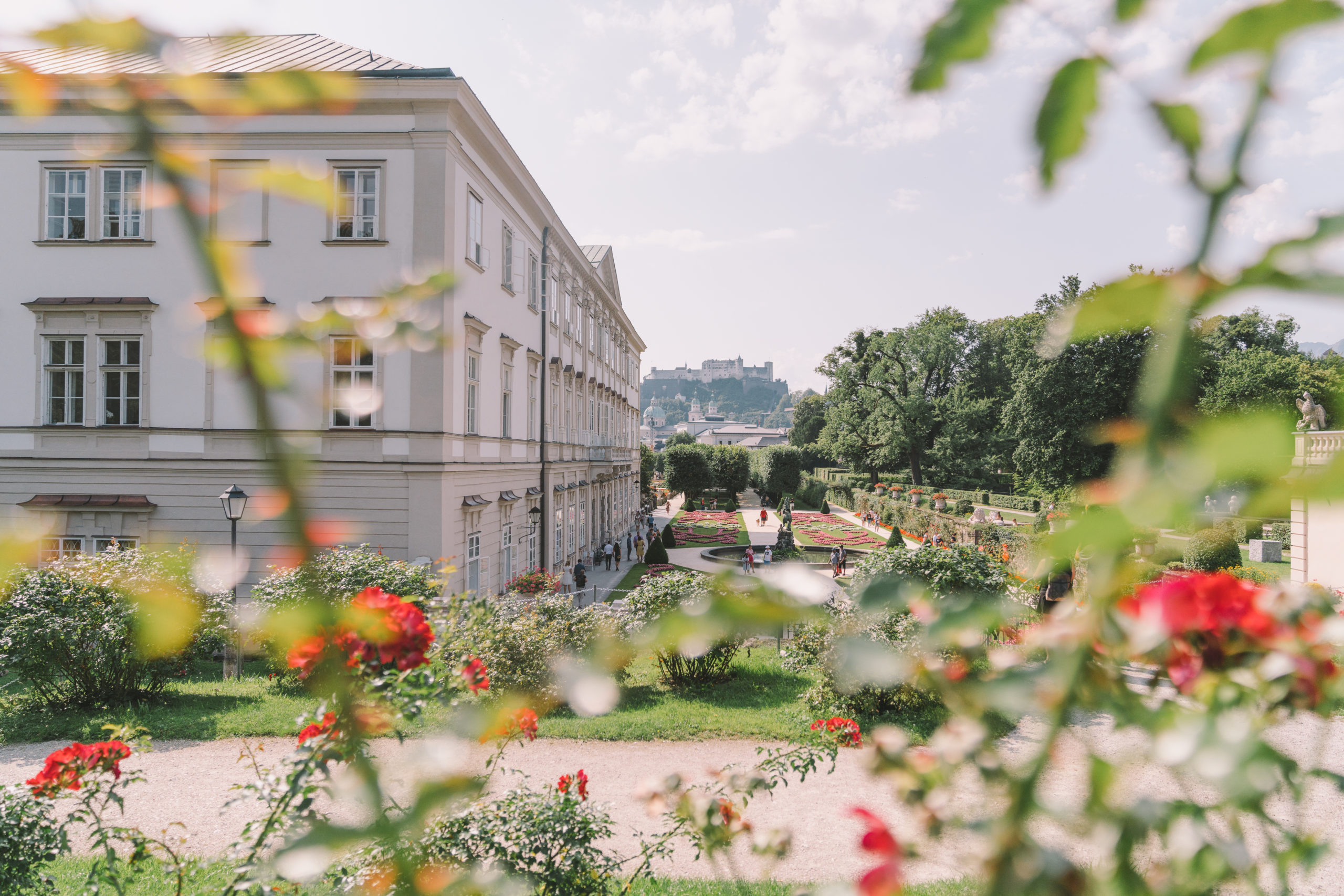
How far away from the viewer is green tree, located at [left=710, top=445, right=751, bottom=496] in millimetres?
68375

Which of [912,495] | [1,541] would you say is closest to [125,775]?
[1,541]

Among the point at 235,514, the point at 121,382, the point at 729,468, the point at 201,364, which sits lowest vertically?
the point at 729,468

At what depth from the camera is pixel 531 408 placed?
21.9 metres

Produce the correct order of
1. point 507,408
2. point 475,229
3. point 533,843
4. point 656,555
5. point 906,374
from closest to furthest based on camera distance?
1. point 533,843
2. point 475,229
3. point 507,408
4. point 656,555
5. point 906,374

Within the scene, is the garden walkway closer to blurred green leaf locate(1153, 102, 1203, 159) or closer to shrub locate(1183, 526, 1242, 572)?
blurred green leaf locate(1153, 102, 1203, 159)

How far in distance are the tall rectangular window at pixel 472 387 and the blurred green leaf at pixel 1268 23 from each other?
16.5 metres

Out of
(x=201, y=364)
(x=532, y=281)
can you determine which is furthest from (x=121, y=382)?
(x=532, y=281)

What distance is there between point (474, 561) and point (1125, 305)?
17.0 m

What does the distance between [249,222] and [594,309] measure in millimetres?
32853

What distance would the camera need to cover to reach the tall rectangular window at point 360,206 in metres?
14.9

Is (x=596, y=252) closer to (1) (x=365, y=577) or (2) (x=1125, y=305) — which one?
(1) (x=365, y=577)

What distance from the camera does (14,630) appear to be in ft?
31.0

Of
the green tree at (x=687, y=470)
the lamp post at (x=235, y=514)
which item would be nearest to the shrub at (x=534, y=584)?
the lamp post at (x=235, y=514)

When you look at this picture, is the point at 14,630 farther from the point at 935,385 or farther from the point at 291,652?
→ the point at 935,385
